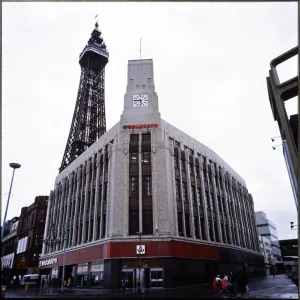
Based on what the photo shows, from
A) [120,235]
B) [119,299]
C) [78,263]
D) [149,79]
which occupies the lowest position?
[119,299]

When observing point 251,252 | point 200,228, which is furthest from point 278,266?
point 200,228

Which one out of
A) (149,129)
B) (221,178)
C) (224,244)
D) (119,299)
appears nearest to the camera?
(119,299)

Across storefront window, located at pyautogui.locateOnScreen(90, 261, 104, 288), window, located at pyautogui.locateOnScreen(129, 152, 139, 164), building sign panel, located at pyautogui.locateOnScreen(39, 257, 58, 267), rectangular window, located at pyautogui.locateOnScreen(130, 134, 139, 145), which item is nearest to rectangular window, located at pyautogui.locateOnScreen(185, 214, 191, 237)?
window, located at pyautogui.locateOnScreen(129, 152, 139, 164)

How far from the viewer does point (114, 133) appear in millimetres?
46125

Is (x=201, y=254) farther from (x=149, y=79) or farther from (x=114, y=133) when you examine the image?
(x=149, y=79)

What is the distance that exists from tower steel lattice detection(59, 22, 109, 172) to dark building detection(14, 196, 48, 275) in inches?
547

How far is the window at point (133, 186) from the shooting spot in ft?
133

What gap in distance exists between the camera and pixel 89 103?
9525 cm

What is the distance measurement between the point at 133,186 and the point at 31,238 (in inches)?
2107

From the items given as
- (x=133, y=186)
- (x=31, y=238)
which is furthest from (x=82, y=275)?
(x=31, y=238)

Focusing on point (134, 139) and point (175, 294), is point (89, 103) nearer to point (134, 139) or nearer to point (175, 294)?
point (134, 139)

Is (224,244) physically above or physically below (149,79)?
below

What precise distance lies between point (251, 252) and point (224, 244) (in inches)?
746

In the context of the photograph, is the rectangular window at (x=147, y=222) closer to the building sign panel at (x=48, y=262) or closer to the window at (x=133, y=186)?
the window at (x=133, y=186)
